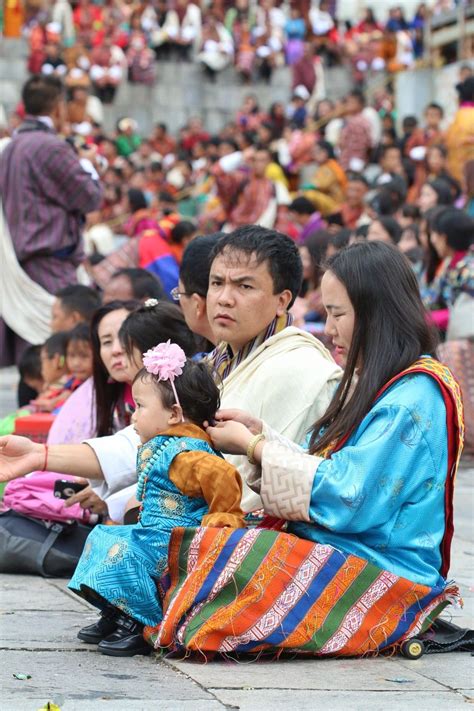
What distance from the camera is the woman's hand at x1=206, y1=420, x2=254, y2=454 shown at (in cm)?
389

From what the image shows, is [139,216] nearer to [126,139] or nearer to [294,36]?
[126,139]

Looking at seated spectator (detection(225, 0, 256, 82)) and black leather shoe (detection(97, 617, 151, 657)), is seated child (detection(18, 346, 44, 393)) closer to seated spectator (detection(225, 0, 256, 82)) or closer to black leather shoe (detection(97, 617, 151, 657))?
black leather shoe (detection(97, 617, 151, 657))

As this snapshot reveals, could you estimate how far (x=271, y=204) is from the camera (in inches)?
581

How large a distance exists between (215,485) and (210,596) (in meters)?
0.29

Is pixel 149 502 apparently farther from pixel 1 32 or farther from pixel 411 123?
pixel 1 32

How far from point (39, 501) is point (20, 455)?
3.70 feet

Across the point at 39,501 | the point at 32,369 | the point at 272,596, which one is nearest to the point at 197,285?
the point at 39,501

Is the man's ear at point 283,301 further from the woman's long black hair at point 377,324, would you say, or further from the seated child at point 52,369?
the seated child at point 52,369

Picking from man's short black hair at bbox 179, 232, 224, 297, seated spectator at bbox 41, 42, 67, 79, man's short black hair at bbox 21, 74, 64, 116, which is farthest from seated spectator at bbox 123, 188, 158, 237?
seated spectator at bbox 41, 42, 67, 79

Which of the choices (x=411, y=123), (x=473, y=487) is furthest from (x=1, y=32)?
(x=473, y=487)

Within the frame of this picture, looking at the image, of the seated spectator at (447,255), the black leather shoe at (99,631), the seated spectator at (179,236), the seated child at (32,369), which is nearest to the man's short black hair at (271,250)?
the black leather shoe at (99,631)

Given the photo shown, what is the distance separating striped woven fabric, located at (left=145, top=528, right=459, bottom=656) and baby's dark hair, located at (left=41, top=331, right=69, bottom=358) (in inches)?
139

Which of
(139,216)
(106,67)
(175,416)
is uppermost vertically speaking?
(106,67)

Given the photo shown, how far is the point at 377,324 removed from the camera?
154 inches
